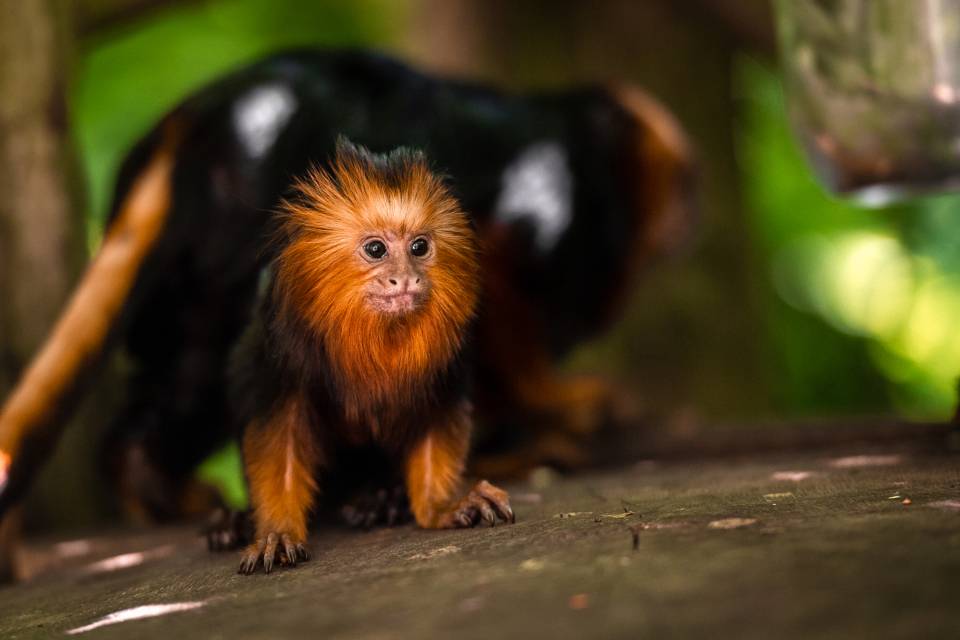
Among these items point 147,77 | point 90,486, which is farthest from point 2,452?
point 147,77

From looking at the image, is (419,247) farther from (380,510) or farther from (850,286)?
(850,286)

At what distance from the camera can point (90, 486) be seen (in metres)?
4.81

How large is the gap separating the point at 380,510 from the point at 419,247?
2.68 feet

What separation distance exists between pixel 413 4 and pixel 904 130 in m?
4.16

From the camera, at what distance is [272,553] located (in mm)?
2650

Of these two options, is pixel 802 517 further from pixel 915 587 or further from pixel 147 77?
pixel 147 77

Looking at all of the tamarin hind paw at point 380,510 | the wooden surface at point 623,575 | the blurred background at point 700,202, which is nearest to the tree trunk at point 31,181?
the blurred background at point 700,202

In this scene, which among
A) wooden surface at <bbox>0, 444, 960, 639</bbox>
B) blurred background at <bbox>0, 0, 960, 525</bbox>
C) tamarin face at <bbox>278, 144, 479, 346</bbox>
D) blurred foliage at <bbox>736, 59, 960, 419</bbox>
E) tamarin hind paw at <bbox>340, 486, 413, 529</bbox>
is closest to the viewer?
wooden surface at <bbox>0, 444, 960, 639</bbox>

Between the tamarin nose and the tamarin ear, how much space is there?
2.97 metres

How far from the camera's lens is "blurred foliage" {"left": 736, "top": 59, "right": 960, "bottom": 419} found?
8977mm

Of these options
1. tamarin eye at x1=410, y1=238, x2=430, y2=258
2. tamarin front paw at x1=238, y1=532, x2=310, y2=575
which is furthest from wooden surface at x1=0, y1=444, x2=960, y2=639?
tamarin eye at x1=410, y1=238, x2=430, y2=258

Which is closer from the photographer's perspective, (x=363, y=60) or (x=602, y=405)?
(x=363, y=60)

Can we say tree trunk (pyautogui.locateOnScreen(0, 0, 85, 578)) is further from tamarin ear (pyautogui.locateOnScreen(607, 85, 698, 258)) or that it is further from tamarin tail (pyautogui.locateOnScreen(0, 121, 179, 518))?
tamarin ear (pyautogui.locateOnScreen(607, 85, 698, 258))

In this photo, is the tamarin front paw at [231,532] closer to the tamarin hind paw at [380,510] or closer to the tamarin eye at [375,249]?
the tamarin hind paw at [380,510]
